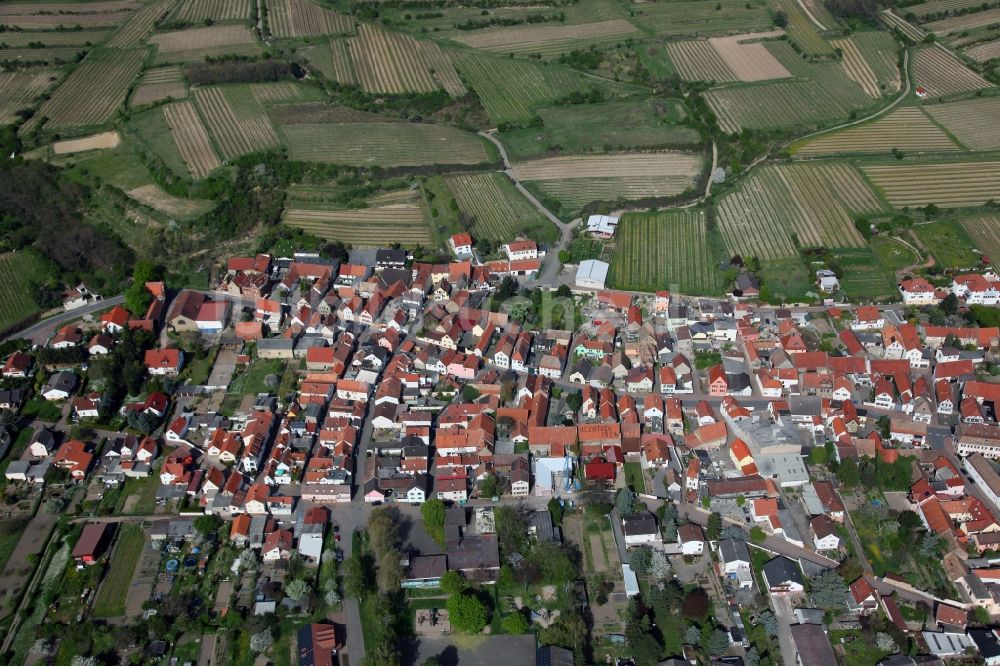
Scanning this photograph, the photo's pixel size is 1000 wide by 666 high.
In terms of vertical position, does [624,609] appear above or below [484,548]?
below

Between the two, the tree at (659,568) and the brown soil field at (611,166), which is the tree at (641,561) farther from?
the brown soil field at (611,166)

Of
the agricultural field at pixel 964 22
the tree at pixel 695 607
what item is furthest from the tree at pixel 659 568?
the agricultural field at pixel 964 22

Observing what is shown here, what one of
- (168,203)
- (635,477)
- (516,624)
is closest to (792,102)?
(635,477)

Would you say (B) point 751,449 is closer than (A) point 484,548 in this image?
No

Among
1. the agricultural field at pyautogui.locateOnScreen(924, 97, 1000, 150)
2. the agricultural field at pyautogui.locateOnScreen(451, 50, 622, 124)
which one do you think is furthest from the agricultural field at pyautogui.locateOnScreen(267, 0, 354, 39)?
the agricultural field at pyautogui.locateOnScreen(924, 97, 1000, 150)

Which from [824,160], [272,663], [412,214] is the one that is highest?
[824,160]

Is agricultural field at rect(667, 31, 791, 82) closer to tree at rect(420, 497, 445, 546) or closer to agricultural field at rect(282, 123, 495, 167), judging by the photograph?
agricultural field at rect(282, 123, 495, 167)

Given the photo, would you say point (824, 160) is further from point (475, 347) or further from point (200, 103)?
point (200, 103)

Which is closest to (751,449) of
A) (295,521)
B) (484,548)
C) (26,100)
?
(484,548)
